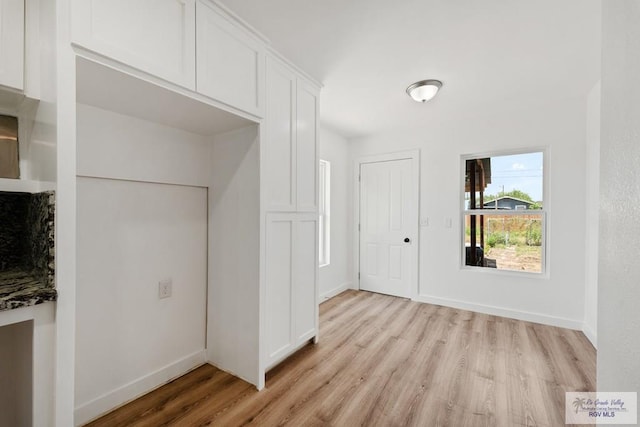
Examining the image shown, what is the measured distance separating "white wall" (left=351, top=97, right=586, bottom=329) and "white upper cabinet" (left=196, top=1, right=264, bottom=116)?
2631mm

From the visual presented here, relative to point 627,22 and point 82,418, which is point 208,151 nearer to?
point 82,418

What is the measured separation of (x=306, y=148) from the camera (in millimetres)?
2404

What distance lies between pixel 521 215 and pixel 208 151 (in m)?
3.57

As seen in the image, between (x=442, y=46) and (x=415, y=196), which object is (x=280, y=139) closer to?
(x=442, y=46)

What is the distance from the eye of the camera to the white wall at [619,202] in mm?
693

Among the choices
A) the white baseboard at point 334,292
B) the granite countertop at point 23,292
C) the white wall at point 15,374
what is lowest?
the white baseboard at point 334,292

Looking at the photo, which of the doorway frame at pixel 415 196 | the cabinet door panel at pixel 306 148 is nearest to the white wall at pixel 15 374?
the cabinet door panel at pixel 306 148

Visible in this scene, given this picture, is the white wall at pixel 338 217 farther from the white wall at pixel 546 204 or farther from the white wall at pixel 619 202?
the white wall at pixel 619 202

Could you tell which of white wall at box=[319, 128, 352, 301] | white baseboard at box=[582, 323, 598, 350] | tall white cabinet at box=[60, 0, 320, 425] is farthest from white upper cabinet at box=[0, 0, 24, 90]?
white baseboard at box=[582, 323, 598, 350]

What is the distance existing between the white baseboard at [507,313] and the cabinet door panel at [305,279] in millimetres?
1953

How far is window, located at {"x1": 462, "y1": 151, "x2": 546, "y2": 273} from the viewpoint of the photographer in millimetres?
3135

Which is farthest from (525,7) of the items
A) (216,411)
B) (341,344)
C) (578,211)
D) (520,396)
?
(216,411)

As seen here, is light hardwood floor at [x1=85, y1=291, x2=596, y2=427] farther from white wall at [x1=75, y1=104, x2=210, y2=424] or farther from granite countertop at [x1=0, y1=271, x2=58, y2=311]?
granite countertop at [x1=0, y1=271, x2=58, y2=311]

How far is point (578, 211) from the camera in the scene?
2.84 m
